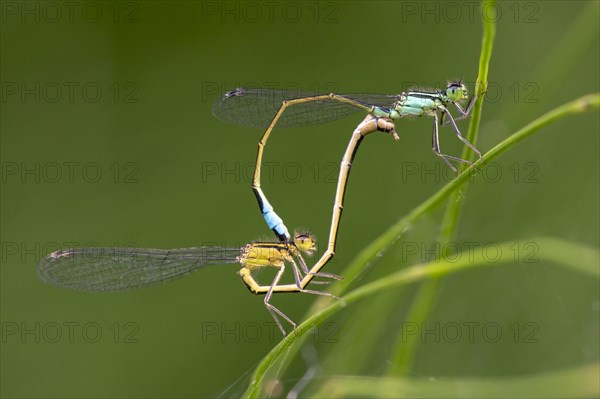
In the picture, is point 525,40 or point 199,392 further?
point 525,40

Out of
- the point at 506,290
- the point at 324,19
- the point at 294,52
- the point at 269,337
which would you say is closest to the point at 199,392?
the point at 269,337

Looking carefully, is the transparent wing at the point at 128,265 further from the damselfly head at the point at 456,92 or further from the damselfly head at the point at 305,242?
the damselfly head at the point at 456,92

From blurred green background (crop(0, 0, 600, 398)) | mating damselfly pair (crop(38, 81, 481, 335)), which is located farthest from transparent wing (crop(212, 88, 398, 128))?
blurred green background (crop(0, 0, 600, 398))

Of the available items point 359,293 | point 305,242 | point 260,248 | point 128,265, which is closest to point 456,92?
point 305,242

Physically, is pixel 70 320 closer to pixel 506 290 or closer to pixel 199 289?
pixel 199 289

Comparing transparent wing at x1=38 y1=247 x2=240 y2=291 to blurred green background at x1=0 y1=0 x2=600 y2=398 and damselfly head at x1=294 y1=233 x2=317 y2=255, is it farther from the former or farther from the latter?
blurred green background at x1=0 y1=0 x2=600 y2=398

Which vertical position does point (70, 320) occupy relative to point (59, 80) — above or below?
below

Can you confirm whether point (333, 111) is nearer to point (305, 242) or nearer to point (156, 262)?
point (305, 242)
